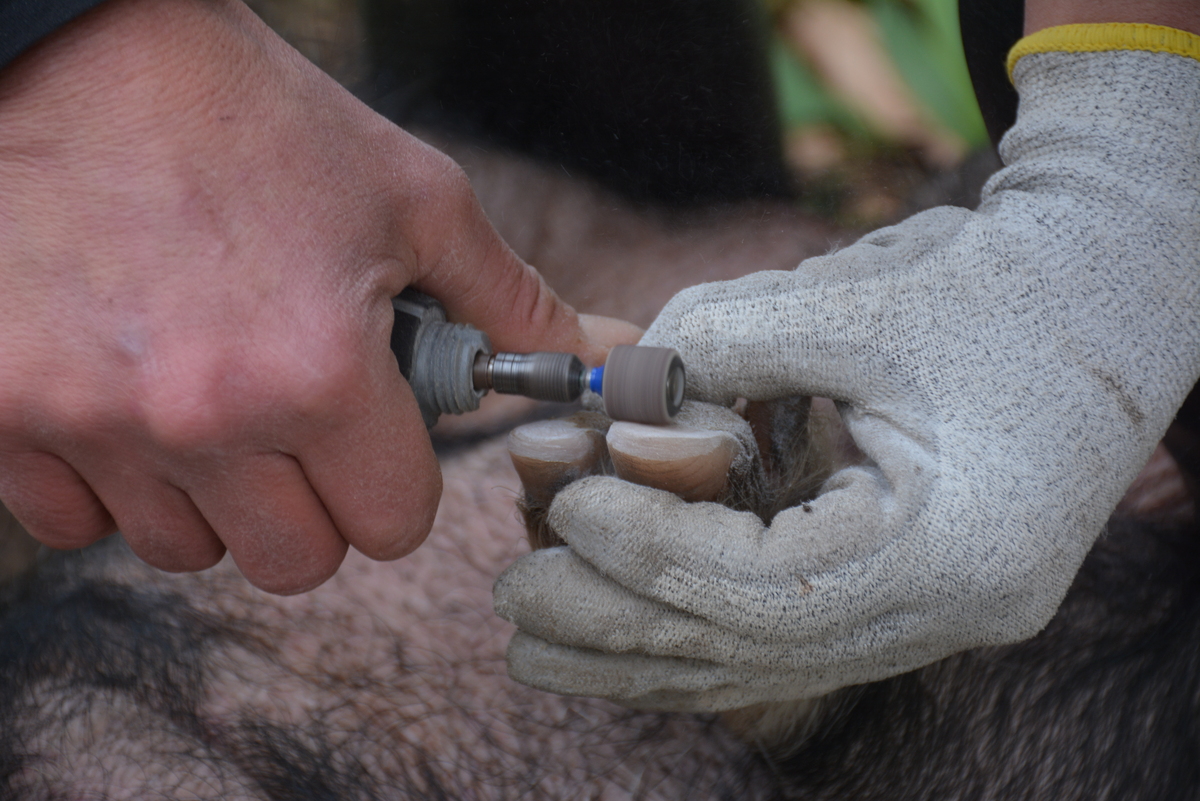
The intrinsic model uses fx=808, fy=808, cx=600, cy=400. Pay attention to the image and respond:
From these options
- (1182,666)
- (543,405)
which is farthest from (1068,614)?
(543,405)

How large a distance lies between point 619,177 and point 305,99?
56 cm

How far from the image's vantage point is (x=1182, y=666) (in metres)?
0.79

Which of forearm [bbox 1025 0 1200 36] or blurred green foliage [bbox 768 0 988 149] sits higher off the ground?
forearm [bbox 1025 0 1200 36]

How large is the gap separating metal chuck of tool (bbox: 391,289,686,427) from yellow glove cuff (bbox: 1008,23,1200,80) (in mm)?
511

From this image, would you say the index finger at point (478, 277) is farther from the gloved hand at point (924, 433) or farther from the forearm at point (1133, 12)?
the forearm at point (1133, 12)

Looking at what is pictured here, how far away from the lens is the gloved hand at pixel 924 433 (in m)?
0.63

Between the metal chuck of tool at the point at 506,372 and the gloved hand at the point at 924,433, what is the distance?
8cm

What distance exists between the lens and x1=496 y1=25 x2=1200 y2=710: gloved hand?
63cm

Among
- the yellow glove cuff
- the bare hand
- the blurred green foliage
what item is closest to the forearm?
the yellow glove cuff

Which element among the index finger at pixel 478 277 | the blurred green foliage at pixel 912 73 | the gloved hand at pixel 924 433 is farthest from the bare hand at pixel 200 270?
the blurred green foliage at pixel 912 73

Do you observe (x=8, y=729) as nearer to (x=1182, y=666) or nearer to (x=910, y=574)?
(x=910, y=574)

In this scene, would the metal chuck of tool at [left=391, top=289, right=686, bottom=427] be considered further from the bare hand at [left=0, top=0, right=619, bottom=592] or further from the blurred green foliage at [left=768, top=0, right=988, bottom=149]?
the blurred green foliage at [left=768, top=0, right=988, bottom=149]

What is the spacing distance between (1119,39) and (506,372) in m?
0.65

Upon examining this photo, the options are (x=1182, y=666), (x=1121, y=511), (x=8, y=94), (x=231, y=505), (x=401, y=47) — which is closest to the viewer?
(x=8, y=94)
